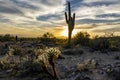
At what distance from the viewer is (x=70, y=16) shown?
28.3 meters

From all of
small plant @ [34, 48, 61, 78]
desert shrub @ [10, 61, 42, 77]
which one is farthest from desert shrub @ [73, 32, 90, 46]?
small plant @ [34, 48, 61, 78]

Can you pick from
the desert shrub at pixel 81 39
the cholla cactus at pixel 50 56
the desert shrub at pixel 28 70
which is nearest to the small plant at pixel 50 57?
the cholla cactus at pixel 50 56

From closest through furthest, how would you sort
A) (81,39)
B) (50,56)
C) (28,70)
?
1. (50,56)
2. (28,70)
3. (81,39)

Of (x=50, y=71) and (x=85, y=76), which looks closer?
(x=85, y=76)

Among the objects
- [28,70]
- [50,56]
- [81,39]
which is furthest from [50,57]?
[81,39]

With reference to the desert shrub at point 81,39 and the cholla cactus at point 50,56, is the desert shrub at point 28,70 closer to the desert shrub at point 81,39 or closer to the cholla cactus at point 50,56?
the cholla cactus at point 50,56

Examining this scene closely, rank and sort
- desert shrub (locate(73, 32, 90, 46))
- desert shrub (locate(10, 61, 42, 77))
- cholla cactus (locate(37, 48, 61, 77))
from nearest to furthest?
cholla cactus (locate(37, 48, 61, 77)), desert shrub (locate(10, 61, 42, 77)), desert shrub (locate(73, 32, 90, 46))

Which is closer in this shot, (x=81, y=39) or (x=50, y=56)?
(x=50, y=56)

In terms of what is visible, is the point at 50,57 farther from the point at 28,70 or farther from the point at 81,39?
the point at 81,39

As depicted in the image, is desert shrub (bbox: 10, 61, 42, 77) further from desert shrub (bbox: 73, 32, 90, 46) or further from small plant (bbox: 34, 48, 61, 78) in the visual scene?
desert shrub (bbox: 73, 32, 90, 46)

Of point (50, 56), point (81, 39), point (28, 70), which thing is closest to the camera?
point (50, 56)

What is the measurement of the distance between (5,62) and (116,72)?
21.7 ft

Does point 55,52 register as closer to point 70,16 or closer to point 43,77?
point 43,77

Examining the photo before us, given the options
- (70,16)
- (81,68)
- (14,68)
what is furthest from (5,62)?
(70,16)
